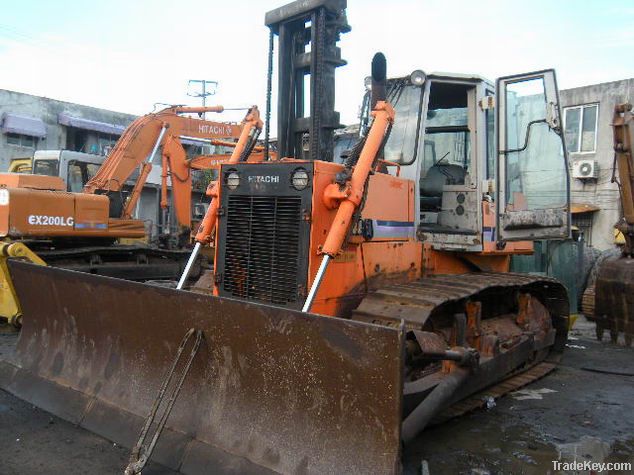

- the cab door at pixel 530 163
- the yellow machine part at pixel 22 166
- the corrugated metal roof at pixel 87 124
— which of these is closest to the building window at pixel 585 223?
the cab door at pixel 530 163

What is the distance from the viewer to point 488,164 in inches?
221

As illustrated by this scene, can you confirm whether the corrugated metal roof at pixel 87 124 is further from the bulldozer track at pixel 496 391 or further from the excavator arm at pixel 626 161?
the bulldozer track at pixel 496 391

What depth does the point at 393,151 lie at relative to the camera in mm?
5410

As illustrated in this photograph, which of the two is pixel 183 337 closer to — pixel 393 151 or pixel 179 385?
pixel 179 385

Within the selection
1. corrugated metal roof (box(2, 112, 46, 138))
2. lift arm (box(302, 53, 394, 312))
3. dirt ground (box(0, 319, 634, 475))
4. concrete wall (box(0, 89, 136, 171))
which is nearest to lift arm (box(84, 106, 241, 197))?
dirt ground (box(0, 319, 634, 475))

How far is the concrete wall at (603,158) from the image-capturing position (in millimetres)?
16938

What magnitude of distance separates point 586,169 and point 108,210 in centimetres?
1386

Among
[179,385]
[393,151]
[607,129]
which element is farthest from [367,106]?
[607,129]

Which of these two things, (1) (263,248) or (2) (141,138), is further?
(2) (141,138)

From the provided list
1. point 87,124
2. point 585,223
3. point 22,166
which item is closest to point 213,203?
point 22,166

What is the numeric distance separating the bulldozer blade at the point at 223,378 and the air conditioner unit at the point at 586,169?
16.2 metres

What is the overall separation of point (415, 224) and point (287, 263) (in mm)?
1506

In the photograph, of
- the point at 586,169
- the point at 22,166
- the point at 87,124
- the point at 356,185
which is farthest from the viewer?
the point at 87,124

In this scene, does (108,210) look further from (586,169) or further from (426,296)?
(586,169)
